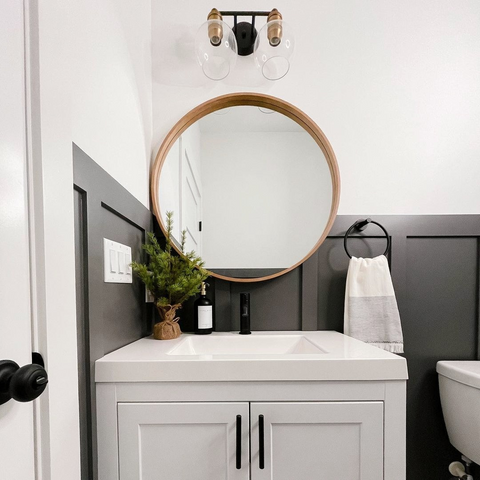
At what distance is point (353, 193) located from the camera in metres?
1.40

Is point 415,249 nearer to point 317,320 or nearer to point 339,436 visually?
point 317,320

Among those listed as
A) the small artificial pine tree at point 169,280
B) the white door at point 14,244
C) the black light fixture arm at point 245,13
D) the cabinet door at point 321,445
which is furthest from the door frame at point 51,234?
the black light fixture arm at point 245,13

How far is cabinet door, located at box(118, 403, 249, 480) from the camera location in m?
0.81

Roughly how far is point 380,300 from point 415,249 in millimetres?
282

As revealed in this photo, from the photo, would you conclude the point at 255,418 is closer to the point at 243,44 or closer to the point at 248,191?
the point at 248,191

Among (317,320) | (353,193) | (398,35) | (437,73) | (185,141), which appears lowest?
(317,320)

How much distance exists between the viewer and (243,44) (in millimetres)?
1358

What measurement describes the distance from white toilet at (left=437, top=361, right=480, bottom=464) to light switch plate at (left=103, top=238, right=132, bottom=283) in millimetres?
1165

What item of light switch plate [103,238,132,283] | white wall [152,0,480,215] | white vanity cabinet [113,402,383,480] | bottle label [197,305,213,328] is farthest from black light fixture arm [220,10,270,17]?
white vanity cabinet [113,402,383,480]

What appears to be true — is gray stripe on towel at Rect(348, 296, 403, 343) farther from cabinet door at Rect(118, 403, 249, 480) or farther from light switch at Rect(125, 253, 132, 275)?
light switch at Rect(125, 253, 132, 275)

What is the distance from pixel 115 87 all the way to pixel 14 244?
715 mm

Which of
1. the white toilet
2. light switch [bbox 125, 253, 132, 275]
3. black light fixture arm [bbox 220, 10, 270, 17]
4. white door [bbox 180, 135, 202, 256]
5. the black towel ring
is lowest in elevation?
the white toilet

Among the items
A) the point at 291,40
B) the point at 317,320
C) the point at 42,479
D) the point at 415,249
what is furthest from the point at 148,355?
the point at 291,40

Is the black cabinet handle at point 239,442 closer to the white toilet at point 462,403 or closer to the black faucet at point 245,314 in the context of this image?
the black faucet at point 245,314
